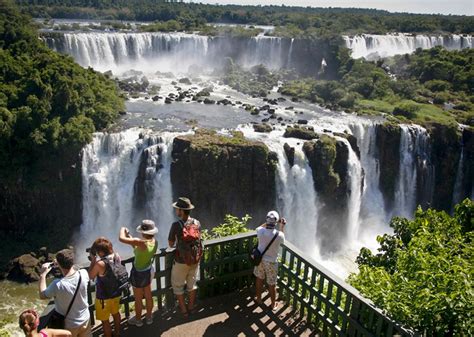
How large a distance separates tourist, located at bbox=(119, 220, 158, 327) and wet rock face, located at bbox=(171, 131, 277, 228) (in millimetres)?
16035

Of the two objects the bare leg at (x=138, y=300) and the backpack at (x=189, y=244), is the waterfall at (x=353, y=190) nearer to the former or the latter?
the backpack at (x=189, y=244)

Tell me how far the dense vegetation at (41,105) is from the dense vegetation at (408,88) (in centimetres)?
1734

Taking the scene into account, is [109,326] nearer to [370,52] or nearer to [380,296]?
[380,296]

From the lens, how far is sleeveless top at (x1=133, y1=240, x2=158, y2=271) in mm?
6184

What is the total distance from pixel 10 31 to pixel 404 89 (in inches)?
1222

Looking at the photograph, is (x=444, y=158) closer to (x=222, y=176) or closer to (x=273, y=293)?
(x=222, y=176)

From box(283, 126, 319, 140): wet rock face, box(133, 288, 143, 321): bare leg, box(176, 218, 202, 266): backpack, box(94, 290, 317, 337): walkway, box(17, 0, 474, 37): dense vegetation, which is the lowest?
box(283, 126, 319, 140): wet rock face

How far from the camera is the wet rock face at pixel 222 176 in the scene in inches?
886

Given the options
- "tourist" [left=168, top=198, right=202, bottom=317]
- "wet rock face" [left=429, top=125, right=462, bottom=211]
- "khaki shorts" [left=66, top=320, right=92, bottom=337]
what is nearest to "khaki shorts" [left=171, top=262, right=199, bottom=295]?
"tourist" [left=168, top=198, right=202, bottom=317]

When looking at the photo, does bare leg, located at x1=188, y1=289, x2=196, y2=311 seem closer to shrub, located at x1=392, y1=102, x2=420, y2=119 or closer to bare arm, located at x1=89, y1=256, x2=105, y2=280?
bare arm, located at x1=89, y1=256, x2=105, y2=280

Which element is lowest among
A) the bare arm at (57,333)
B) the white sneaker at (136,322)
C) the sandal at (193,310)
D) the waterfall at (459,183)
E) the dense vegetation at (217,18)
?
the waterfall at (459,183)

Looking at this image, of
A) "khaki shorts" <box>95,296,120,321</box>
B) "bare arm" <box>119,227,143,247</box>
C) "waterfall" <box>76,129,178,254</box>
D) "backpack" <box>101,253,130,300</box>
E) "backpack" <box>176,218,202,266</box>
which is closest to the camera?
"backpack" <box>101,253,130,300</box>

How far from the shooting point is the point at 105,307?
5922 millimetres

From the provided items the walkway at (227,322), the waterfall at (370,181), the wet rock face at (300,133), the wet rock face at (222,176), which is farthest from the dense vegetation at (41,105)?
the walkway at (227,322)
